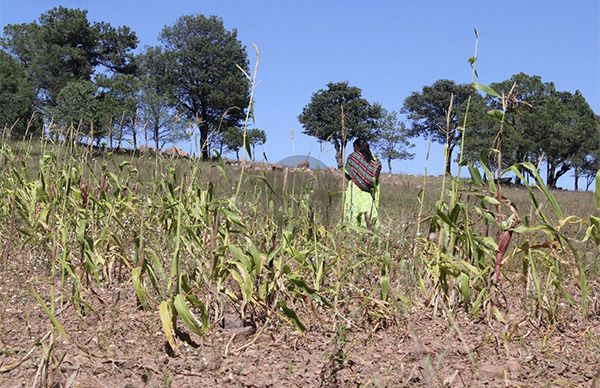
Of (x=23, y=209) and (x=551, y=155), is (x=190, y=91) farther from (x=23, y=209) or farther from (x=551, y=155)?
(x=23, y=209)

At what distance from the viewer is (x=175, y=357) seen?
2506 mm

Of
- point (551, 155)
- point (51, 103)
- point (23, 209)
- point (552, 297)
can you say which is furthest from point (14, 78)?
point (551, 155)

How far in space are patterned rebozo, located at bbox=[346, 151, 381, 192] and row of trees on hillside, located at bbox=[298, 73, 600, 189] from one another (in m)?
27.3

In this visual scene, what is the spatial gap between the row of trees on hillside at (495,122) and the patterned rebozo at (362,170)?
2729cm

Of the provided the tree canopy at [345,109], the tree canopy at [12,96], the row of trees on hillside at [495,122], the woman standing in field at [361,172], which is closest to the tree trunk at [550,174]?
the row of trees on hillside at [495,122]

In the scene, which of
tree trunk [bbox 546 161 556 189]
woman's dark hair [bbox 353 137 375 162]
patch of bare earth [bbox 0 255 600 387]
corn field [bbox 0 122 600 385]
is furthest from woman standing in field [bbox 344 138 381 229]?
tree trunk [bbox 546 161 556 189]

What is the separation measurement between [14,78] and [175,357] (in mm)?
29052

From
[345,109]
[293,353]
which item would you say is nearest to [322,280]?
[293,353]

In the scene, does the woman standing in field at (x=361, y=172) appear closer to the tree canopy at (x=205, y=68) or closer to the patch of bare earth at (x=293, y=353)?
the patch of bare earth at (x=293, y=353)

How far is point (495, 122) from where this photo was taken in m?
46.5

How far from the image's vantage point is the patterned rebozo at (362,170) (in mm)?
7554

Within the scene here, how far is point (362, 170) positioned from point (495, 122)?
4102 cm

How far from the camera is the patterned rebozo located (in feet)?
24.8

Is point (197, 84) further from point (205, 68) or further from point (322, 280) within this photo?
point (322, 280)
